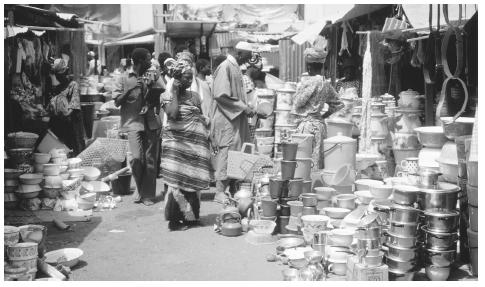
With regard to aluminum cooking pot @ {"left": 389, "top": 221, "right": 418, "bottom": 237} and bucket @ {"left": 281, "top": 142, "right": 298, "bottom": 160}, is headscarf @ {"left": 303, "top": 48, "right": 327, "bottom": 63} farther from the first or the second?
aluminum cooking pot @ {"left": 389, "top": 221, "right": 418, "bottom": 237}

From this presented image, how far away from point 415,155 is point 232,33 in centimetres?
1009

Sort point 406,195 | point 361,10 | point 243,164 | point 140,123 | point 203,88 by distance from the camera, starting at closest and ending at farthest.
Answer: point 406,195
point 243,164
point 140,123
point 203,88
point 361,10

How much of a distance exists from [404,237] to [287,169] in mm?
1715

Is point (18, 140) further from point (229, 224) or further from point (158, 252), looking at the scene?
point (229, 224)

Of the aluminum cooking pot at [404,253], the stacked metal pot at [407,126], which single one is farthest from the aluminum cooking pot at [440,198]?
the stacked metal pot at [407,126]

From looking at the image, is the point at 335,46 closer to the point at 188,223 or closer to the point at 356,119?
the point at 356,119

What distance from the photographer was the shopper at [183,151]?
19.6 ft

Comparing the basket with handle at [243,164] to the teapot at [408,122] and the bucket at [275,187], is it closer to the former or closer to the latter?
the bucket at [275,187]

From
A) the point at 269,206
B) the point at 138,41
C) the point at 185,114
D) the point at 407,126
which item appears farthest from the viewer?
the point at 138,41

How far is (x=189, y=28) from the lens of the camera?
1494 centimetres


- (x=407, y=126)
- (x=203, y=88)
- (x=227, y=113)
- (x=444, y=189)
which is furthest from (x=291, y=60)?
(x=444, y=189)

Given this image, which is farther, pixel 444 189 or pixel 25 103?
pixel 25 103
